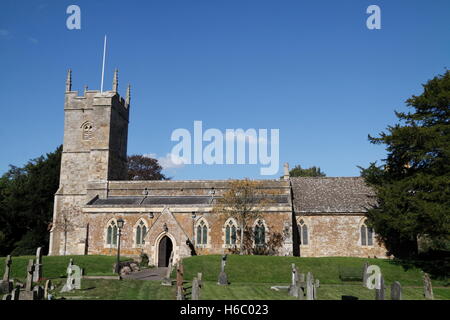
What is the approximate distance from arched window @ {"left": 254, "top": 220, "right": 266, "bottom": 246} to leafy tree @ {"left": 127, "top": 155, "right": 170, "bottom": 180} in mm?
28021

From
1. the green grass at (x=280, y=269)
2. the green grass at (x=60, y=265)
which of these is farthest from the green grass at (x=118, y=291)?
the green grass at (x=280, y=269)

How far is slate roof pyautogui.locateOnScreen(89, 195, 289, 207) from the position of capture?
35000 mm

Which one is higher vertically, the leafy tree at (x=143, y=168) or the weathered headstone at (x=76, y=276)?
the leafy tree at (x=143, y=168)

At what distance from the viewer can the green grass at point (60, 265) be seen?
25.0m

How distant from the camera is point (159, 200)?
120ft

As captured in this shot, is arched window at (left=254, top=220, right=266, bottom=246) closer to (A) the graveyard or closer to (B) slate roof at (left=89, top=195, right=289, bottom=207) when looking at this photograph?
→ (B) slate roof at (left=89, top=195, right=289, bottom=207)

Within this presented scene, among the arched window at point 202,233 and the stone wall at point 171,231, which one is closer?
the stone wall at point 171,231

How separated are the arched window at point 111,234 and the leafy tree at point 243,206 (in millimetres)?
8520

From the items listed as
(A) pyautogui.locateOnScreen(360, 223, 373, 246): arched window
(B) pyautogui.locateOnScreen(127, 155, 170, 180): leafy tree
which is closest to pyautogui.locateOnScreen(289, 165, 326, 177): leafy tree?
(B) pyautogui.locateOnScreen(127, 155, 170, 180): leafy tree

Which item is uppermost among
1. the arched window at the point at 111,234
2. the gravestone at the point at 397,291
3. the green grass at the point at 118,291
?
the arched window at the point at 111,234

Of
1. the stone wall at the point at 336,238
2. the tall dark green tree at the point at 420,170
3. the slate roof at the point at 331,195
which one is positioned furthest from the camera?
the slate roof at the point at 331,195

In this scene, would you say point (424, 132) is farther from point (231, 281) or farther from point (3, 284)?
point (3, 284)

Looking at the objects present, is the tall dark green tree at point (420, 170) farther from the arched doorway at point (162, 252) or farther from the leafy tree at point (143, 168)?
the leafy tree at point (143, 168)
